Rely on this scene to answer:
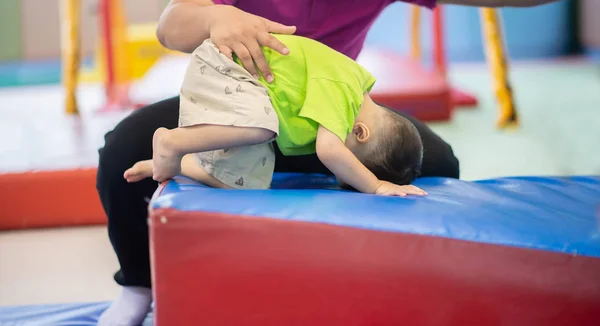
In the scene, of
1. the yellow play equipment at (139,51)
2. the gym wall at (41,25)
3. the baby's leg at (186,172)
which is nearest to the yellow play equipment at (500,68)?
the baby's leg at (186,172)

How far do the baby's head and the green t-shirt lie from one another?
3 centimetres

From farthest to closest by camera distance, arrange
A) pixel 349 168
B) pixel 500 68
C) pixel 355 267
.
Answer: pixel 500 68
pixel 349 168
pixel 355 267

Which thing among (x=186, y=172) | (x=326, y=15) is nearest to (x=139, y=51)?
(x=326, y=15)

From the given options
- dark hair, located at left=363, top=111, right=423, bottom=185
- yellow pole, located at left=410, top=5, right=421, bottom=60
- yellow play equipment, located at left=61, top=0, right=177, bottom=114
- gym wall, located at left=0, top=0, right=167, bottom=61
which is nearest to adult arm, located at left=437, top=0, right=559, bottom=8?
dark hair, located at left=363, top=111, right=423, bottom=185

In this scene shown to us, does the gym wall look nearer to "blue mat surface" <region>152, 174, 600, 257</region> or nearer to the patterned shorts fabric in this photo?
the patterned shorts fabric

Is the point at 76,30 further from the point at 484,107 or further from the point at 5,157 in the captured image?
the point at 484,107

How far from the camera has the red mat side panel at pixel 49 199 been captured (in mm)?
1820

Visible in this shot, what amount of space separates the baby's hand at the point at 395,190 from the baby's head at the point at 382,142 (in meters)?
0.05

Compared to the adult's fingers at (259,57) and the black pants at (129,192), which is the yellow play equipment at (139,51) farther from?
the adult's fingers at (259,57)

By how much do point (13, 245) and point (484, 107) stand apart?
240 centimetres

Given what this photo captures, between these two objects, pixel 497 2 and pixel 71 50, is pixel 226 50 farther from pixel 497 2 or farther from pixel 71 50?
pixel 71 50

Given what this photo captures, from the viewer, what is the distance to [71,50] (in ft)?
9.29

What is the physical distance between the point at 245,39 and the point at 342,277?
423 mm

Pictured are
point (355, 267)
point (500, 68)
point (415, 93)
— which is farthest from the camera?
point (500, 68)
